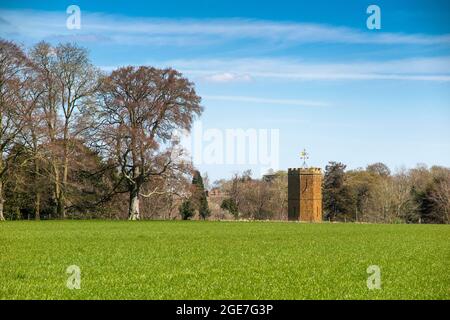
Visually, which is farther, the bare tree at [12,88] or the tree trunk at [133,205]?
the tree trunk at [133,205]

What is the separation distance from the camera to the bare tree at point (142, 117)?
173ft

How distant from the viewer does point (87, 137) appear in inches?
2066

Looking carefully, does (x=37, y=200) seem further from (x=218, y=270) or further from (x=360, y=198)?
(x=360, y=198)

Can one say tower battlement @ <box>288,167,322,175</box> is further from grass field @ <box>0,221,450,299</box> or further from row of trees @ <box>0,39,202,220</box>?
grass field @ <box>0,221,450,299</box>

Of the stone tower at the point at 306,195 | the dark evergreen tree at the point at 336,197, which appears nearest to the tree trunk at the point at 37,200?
the stone tower at the point at 306,195

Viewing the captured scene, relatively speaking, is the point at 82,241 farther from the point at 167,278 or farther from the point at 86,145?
the point at 86,145

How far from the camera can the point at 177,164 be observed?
53500 millimetres

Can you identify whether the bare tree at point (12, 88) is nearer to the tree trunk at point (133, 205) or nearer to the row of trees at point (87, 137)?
the row of trees at point (87, 137)

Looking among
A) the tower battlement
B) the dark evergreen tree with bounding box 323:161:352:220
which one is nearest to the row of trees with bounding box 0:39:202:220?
the tower battlement

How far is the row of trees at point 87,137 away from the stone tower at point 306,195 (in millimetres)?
21924

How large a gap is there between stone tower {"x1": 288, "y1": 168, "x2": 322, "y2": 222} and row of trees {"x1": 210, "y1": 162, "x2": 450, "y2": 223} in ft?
23.3

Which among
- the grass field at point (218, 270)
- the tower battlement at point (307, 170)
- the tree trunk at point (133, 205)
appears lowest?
the grass field at point (218, 270)

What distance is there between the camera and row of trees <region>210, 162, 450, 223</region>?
81.2m

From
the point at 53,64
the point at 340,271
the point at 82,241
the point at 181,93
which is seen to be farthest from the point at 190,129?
the point at 340,271
